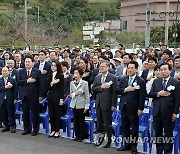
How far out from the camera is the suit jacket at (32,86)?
315 inches

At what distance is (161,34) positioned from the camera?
4094 cm

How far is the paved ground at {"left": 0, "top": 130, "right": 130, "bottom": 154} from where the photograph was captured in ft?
22.5

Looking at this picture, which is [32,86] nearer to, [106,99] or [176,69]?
[106,99]

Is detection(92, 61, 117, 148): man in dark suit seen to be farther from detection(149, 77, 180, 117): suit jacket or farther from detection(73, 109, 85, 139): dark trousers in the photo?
detection(149, 77, 180, 117): suit jacket

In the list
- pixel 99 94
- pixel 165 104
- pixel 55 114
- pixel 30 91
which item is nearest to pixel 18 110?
pixel 30 91

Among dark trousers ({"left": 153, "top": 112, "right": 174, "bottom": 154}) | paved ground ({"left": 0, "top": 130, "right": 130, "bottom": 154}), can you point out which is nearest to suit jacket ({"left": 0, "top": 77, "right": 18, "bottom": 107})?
paved ground ({"left": 0, "top": 130, "right": 130, "bottom": 154})

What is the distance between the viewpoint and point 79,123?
7.55 meters

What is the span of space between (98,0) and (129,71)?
261 feet

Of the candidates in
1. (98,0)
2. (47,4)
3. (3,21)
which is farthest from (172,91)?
(98,0)

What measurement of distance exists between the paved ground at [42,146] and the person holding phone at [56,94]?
0.39m

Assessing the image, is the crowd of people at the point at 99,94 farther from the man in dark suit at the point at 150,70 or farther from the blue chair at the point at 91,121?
the blue chair at the point at 91,121

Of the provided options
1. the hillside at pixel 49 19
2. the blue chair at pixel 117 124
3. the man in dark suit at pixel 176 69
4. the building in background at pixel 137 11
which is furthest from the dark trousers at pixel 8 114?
the building in background at pixel 137 11

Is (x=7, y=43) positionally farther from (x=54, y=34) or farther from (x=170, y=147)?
(x=170, y=147)

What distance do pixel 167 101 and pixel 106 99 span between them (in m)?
1.29
